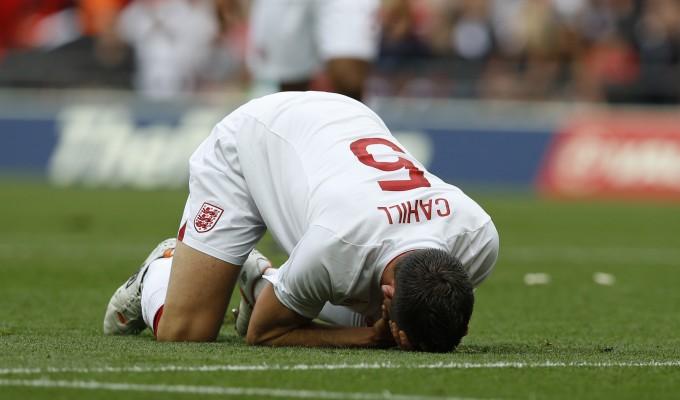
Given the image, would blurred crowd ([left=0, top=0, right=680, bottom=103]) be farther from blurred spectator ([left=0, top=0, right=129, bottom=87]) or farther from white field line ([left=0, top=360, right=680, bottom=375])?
white field line ([left=0, top=360, right=680, bottom=375])

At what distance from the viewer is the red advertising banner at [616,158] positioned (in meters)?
17.2

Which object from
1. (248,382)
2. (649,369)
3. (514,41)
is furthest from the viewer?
(514,41)

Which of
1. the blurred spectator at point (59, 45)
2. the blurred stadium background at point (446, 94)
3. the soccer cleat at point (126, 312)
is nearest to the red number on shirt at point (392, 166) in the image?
the soccer cleat at point (126, 312)

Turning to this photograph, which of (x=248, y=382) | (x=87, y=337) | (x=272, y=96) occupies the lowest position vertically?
(x=87, y=337)

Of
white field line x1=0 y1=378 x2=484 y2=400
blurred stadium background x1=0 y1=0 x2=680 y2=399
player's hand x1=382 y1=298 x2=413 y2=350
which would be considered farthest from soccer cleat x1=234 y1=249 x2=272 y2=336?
blurred stadium background x1=0 y1=0 x2=680 y2=399

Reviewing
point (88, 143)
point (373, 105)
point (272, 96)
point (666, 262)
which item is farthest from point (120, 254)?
point (88, 143)

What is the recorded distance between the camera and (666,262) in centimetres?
1032

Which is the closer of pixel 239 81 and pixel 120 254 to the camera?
pixel 120 254

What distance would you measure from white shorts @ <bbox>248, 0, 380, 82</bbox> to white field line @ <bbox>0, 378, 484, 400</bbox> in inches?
214

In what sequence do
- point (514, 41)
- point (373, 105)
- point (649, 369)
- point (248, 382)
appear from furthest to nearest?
point (514, 41), point (373, 105), point (649, 369), point (248, 382)

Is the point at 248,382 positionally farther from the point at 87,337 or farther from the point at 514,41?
the point at 514,41

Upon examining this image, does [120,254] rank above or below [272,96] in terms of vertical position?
below

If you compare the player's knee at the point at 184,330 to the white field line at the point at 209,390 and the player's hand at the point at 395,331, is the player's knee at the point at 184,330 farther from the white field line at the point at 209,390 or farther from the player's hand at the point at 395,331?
the white field line at the point at 209,390

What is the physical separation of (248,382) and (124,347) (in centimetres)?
111
